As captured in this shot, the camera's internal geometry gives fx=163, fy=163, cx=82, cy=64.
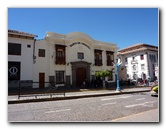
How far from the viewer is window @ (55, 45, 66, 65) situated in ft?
49.0

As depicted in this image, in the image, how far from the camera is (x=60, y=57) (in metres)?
15.1

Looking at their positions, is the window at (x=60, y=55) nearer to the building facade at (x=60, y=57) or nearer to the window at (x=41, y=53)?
the building facade at (x=60, y=57)

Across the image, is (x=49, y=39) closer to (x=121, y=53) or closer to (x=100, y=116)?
(x=100, y=116)

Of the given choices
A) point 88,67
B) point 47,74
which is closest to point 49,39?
point 47,74

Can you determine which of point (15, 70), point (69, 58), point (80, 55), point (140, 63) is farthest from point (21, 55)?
point (140, 63)

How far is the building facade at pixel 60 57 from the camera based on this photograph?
12.0m

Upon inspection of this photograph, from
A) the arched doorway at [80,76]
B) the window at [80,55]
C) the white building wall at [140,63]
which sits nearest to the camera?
the arched doorway at [80,76]

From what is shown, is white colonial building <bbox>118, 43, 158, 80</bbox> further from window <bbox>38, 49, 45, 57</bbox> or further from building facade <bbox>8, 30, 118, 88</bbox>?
window <bbox>38, 49, 45, 57</bbox>

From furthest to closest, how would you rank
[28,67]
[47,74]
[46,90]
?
[47,74] → [28,67] → [46,90]

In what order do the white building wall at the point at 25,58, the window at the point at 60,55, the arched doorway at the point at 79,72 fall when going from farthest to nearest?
the arched doorway at the point at 79,72 < the window at the point at 60,55 < the white building wall at the point at 25,58

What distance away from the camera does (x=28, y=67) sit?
41.3 ft

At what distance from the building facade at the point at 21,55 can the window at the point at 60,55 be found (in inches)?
99.1

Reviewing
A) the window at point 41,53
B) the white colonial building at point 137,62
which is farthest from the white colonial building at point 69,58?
the white colonial building at point 137,62
